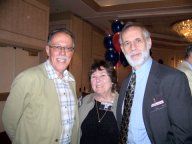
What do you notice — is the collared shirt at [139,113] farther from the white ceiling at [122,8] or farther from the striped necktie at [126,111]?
the white ceiling at [122,8]

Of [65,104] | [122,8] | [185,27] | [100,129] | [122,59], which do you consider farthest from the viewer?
[185,27]

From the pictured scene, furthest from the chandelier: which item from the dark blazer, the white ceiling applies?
the dark blazer

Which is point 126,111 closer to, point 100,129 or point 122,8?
point 100,129

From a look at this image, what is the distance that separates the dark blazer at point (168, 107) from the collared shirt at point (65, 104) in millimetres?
668

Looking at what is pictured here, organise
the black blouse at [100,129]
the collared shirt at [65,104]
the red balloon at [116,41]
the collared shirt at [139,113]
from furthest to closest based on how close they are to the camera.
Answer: the red balloon at [116,41]
the black blouse at [100,129]
the collared shirt at [65,104]
the collared shirt at [139,113]

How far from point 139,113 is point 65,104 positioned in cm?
64

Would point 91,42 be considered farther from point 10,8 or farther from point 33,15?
point 10,8

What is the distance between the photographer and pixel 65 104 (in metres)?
1.71

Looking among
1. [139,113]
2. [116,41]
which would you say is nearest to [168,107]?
[139,113]

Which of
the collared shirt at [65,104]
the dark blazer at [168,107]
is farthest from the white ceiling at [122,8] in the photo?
the dark blazer at [168,107]

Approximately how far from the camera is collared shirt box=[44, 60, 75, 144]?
65.4 inches

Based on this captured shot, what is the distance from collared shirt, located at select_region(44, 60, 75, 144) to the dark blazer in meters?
0.67

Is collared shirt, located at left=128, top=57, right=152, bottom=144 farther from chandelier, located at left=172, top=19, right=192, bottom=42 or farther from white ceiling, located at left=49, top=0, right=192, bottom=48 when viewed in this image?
chandelier, located at left=172, top=19, right=192, bottom=42

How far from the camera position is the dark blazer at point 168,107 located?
121cm
